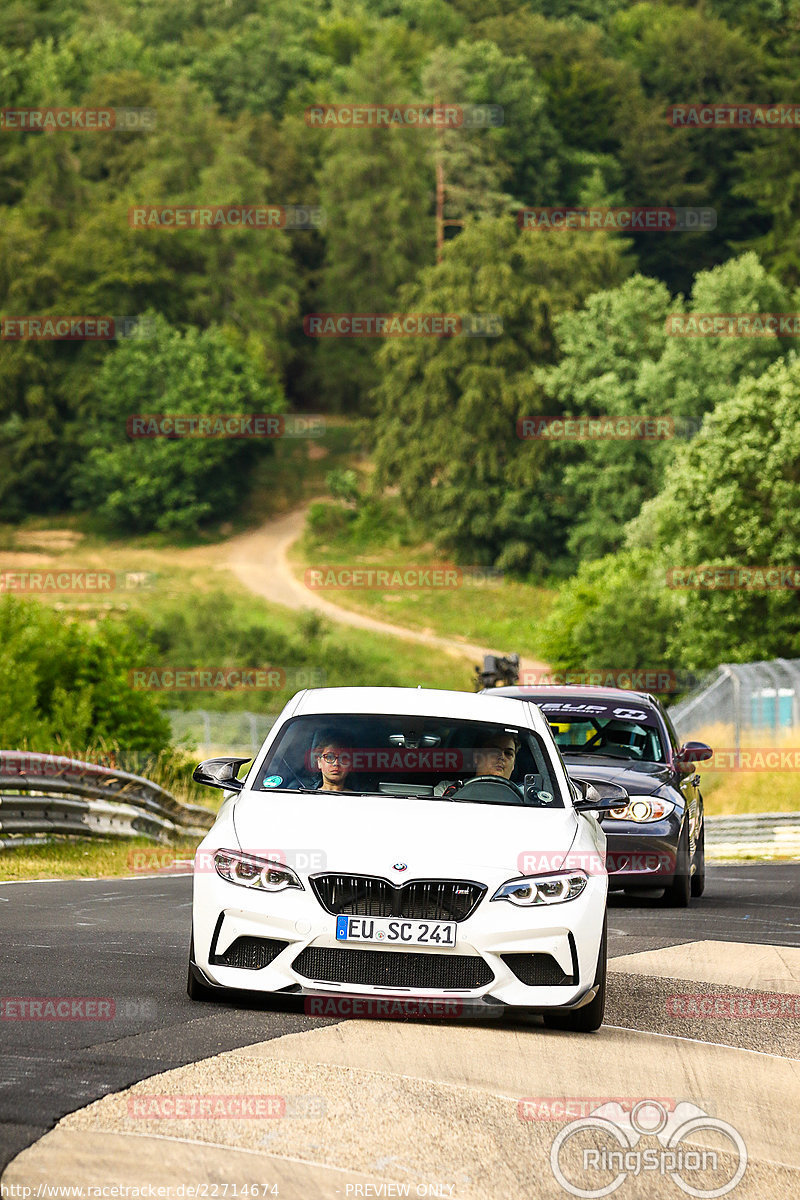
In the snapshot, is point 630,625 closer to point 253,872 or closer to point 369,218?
point 369,218

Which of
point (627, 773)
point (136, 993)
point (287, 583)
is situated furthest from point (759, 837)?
point (287, 583)

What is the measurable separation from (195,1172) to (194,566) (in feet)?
290

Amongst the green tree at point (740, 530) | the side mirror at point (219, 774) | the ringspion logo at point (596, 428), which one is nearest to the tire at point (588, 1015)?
the side mirror at point (219, 774)

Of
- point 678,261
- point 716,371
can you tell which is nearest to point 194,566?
point 716,371

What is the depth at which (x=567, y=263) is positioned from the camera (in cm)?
8912

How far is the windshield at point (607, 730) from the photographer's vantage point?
15320 millimetres

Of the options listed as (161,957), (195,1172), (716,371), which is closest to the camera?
(195,1172)

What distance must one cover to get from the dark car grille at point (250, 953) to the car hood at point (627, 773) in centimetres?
665

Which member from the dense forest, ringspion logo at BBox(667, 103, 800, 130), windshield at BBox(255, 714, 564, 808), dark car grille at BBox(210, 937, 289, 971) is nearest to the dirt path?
the dense forest

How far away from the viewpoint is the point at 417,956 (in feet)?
25.3

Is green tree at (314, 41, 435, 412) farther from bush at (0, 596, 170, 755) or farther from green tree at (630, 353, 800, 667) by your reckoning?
bush at (0, 596, 170, 755)

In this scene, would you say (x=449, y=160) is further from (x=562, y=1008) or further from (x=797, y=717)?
(x=562, y=1008)

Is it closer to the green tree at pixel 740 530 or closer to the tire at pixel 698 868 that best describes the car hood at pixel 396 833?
the tire at pixel 698 868

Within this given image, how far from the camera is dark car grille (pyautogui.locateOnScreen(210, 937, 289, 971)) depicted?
7809mm
